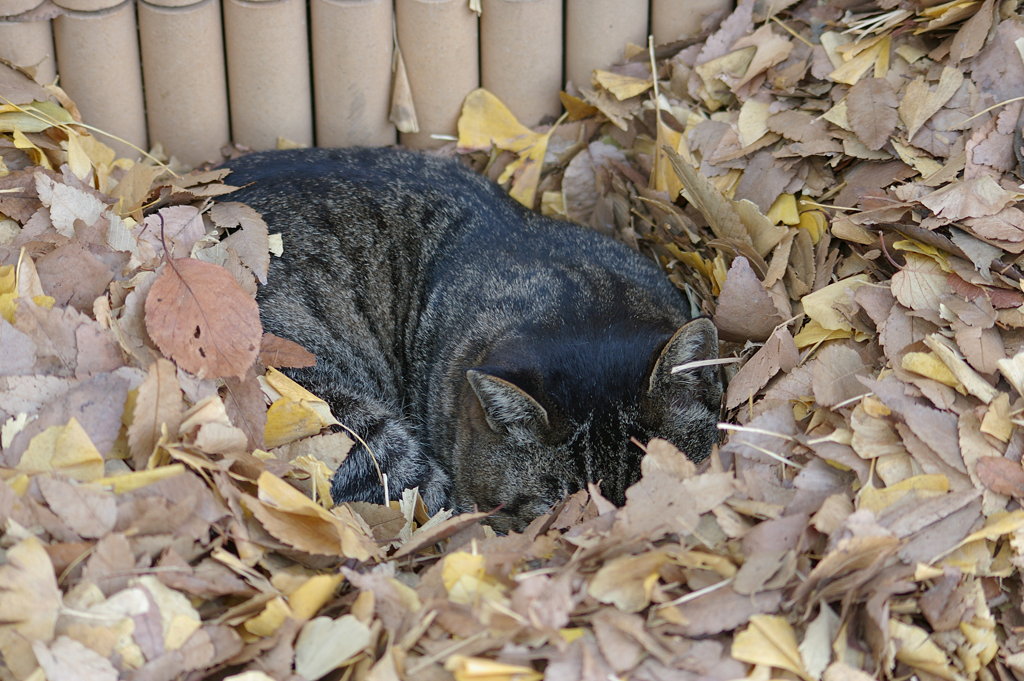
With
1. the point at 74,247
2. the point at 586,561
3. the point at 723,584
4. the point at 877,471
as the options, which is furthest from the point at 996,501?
the point at 74,247

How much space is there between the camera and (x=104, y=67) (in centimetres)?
427

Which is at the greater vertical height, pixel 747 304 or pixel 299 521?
pixel 747 304

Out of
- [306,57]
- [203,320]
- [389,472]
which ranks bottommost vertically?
[389,472]

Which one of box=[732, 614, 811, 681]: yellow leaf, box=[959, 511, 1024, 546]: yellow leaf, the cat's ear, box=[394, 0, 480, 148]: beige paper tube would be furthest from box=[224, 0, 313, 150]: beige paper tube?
box=[959, 511, 1024, 546]: yellow leaf

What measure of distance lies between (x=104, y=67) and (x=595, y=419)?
2.48m

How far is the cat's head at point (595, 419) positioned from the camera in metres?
3.32

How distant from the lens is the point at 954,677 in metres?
2.62

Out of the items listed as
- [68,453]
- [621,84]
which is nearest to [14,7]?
[68,453]

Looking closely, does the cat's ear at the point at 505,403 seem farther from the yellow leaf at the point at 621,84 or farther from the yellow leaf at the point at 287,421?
the yellow leaf at the point at 621,84

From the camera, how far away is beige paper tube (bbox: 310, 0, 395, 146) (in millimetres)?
4340

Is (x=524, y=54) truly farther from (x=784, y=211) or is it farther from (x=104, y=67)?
(x=104, y=67)

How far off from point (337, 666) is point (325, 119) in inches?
105

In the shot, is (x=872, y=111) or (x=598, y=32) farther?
(x=598, y=32)

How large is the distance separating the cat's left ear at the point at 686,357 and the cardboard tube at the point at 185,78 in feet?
7.46
